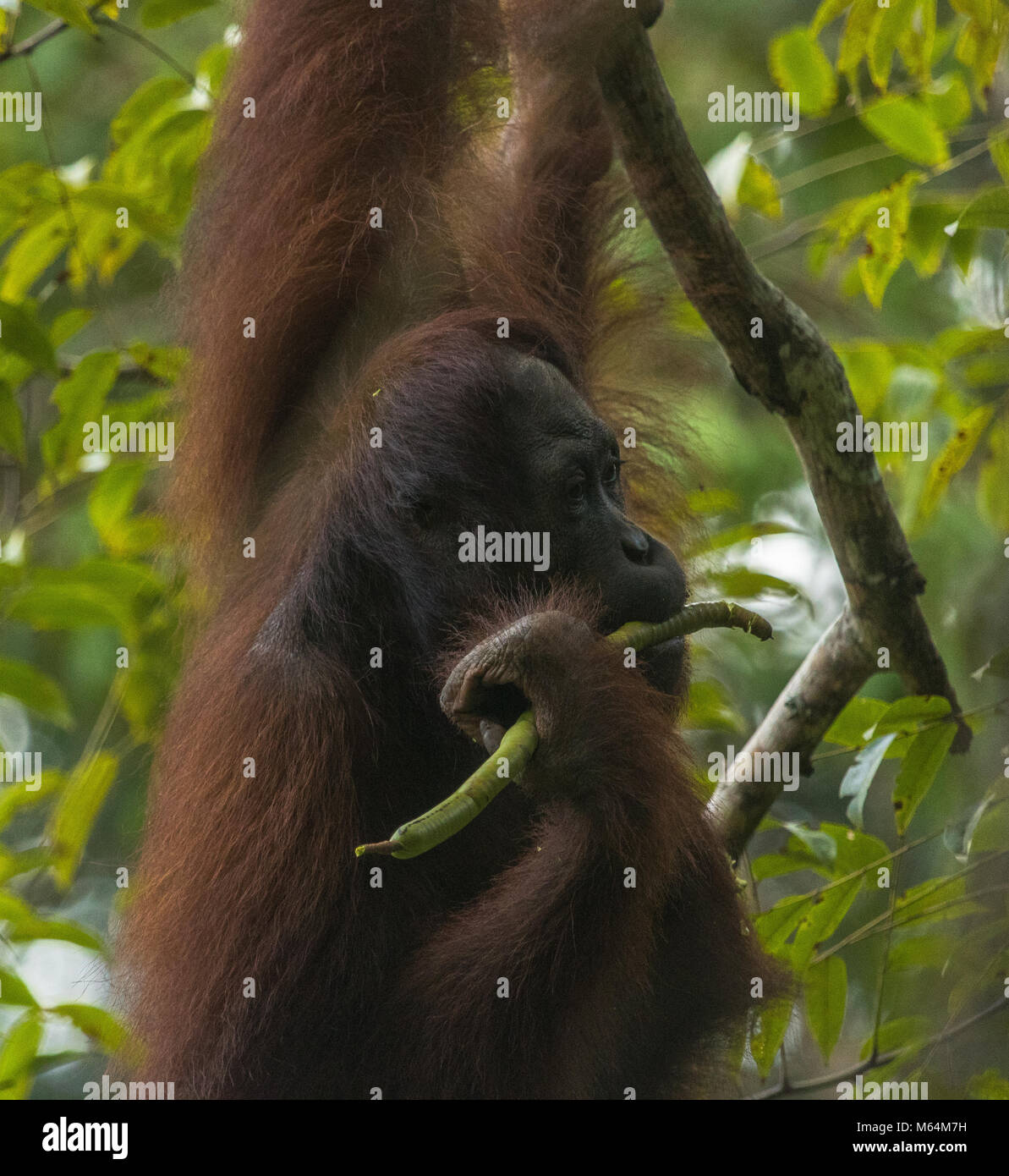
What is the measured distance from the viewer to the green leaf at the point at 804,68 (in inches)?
153

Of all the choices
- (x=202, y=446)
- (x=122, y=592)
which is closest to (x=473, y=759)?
(x=202, y=446)

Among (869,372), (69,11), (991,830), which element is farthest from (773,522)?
(69,11)

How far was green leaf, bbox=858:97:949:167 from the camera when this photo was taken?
387 cm

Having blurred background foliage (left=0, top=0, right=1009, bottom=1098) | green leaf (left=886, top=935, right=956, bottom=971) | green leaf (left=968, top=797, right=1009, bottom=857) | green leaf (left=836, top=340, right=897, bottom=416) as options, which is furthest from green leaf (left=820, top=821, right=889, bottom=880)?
→ green leaf (left=836, top=340, right=897, bottom=416)

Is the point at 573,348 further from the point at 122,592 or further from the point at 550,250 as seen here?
the point at 122,592

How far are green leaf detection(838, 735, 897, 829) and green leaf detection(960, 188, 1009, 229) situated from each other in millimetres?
1205

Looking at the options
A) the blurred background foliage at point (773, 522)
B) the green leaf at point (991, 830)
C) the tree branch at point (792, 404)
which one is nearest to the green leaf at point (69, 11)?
the blurred background foliage at point (773, 522)

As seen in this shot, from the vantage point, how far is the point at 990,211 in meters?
3.04

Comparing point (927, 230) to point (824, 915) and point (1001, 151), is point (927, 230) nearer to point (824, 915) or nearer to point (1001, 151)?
point (1001, 151)

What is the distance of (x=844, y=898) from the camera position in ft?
10.3

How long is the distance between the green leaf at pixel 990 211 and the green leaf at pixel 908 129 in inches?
34.9

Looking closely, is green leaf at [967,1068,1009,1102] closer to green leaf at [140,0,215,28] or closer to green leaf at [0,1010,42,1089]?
green leaf at [0,1010,42,1089]
